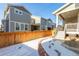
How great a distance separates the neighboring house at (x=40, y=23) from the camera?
3.72 meters

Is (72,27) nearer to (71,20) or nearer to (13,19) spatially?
(71,20)

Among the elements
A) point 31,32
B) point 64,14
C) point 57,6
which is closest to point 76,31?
point 64,14

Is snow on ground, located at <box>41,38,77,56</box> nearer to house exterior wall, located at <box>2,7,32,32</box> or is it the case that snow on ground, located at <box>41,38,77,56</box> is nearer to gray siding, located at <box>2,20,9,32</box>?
house exterior wall, located at <box>2,7,32,32</box>

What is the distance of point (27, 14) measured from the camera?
3680 millimetres

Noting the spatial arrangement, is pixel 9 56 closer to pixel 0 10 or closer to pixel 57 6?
pixel 0 10

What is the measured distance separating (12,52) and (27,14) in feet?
3.13

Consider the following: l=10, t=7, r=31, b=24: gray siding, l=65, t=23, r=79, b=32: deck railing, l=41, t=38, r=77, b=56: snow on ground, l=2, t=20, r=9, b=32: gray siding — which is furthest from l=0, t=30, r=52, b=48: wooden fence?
l=65, t=23, r=79, b=32: deck railing

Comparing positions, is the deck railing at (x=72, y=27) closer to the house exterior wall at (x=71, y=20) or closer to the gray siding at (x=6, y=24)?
the house exterior wall at (x=71, y=20)

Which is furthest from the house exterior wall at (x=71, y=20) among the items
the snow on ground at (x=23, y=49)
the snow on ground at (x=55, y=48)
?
the snow on ground at (x=23, y=49)

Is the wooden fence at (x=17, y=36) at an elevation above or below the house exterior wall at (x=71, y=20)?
below

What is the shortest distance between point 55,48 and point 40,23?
71cm

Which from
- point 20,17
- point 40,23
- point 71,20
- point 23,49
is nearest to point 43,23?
point 40,23

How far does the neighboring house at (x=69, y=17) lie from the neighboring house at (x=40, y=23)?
0.23 meters

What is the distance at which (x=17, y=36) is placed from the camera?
3.78 meters
